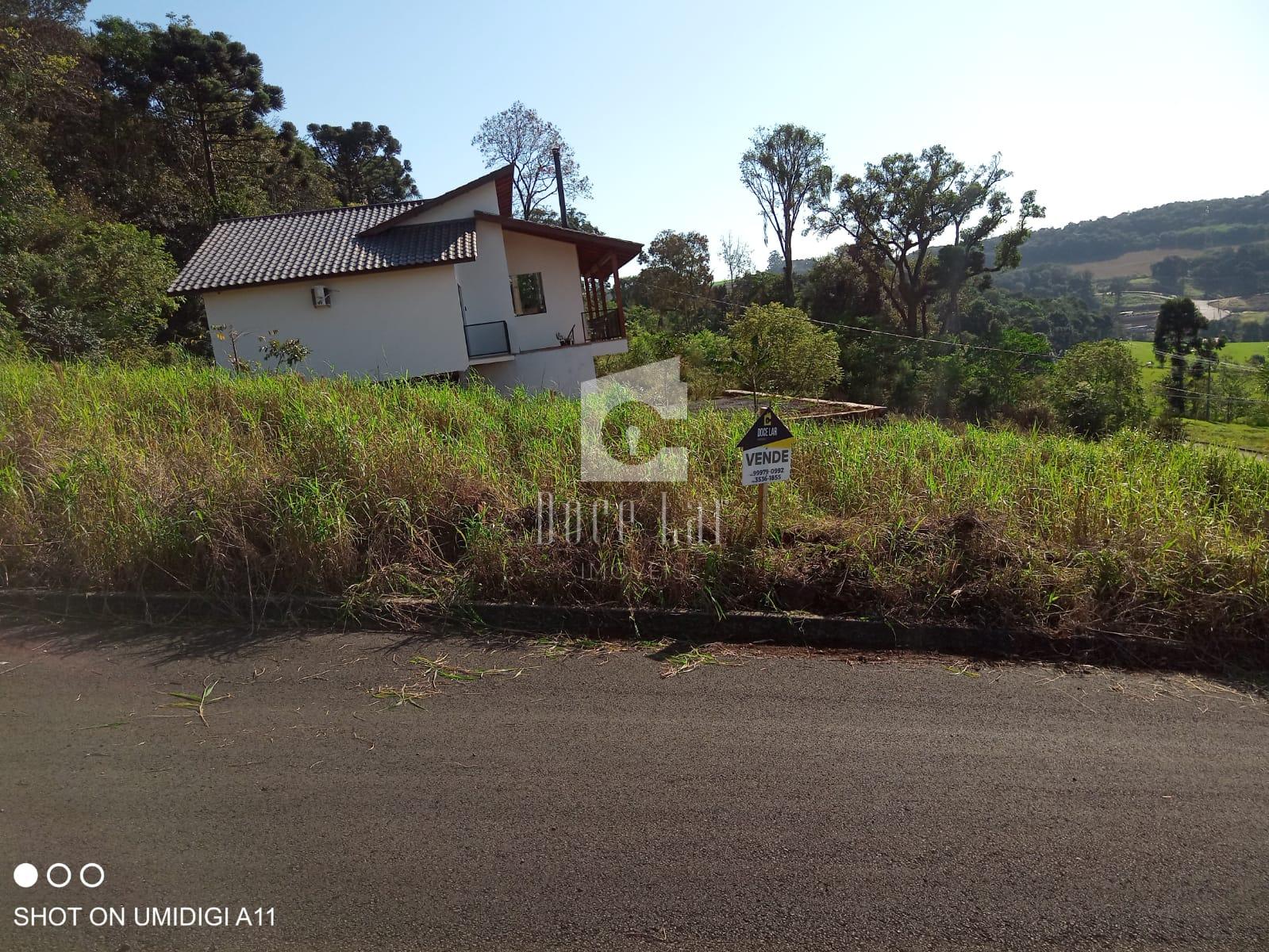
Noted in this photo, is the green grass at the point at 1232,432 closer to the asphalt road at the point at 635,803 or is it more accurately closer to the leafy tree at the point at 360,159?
the asphalt road at the point at 635,803

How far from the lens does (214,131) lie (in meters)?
28.3

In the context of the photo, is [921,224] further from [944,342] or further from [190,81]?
[190,81]

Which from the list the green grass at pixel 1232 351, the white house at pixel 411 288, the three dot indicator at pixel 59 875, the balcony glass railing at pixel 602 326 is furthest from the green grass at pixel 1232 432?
the three dot indicator at pixel 59 875

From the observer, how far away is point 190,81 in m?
26.2

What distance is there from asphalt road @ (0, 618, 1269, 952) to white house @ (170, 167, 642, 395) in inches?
525

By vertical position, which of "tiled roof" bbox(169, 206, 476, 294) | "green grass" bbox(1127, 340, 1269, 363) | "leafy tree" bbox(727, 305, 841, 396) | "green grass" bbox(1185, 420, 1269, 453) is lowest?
"green grass" bbox(1185, 420, 1269, 453)

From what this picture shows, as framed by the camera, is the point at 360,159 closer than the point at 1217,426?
No

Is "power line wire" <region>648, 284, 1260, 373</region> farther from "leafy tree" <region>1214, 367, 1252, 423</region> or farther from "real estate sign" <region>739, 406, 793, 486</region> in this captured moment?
"real estate sign" <region>739, 406, 793, 486</region>

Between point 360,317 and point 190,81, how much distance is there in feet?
55.5

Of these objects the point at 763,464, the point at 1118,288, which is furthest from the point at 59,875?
the point at 1118,288

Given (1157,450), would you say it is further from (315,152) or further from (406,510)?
(315,152)

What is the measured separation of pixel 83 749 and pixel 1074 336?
2289 inches

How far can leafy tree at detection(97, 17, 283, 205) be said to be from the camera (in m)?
25.6

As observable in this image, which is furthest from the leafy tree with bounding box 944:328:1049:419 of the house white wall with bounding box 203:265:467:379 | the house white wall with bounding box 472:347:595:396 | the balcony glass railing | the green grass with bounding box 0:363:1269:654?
the green grass with bounding box 0:363:1269:654
